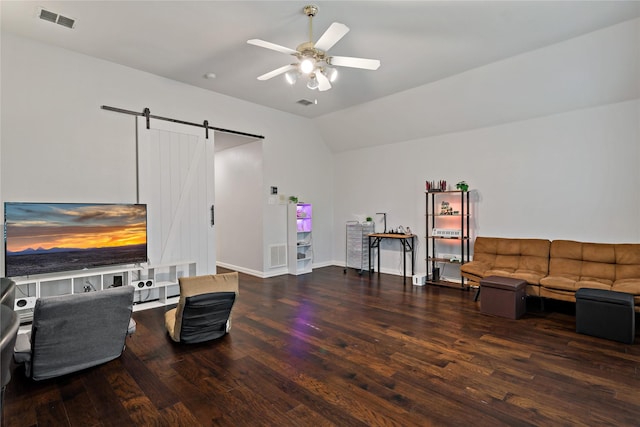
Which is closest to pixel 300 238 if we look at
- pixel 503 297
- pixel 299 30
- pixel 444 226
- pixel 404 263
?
pixel 404 263

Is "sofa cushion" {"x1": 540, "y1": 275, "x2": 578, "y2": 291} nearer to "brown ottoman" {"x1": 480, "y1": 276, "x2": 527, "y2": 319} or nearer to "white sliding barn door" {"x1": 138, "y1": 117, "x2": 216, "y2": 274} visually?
"brown ottoman" {"x1": 480, "y1": 276, "x2": 527, "y2": 319}

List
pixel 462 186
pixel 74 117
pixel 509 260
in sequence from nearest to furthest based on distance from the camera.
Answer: pixel 74 117 → pixel 509 260 → pixel 462 186

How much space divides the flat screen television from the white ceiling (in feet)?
6.63

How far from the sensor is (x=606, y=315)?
3.57 metres

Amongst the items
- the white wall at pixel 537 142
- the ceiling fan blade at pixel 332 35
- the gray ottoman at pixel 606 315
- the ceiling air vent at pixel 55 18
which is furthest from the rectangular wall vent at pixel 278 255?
the gray ottoman at pixel 606 315

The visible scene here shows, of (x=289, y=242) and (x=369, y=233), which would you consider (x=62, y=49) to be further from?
(x=369, y=233)

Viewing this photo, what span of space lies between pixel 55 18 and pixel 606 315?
21.9 ft

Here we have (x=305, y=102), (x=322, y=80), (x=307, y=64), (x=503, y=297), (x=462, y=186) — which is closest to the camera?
(x=307, y=64)

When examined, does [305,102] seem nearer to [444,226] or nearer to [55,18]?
[444,226]

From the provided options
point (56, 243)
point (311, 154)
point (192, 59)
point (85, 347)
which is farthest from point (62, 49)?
point (311, 154)

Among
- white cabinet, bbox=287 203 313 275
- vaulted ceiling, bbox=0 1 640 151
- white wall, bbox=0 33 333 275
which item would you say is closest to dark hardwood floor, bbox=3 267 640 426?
white wall, bbox=0 33 333 275

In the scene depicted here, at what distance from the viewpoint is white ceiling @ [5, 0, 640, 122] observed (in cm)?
340

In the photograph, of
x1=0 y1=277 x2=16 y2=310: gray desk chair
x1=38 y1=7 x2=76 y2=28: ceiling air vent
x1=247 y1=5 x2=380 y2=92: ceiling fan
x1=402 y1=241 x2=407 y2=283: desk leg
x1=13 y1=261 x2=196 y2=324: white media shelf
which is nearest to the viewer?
x1=0 y1=277 x2=16 y2=310: gray desk chair

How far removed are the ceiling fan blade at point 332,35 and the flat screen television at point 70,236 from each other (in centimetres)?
325
